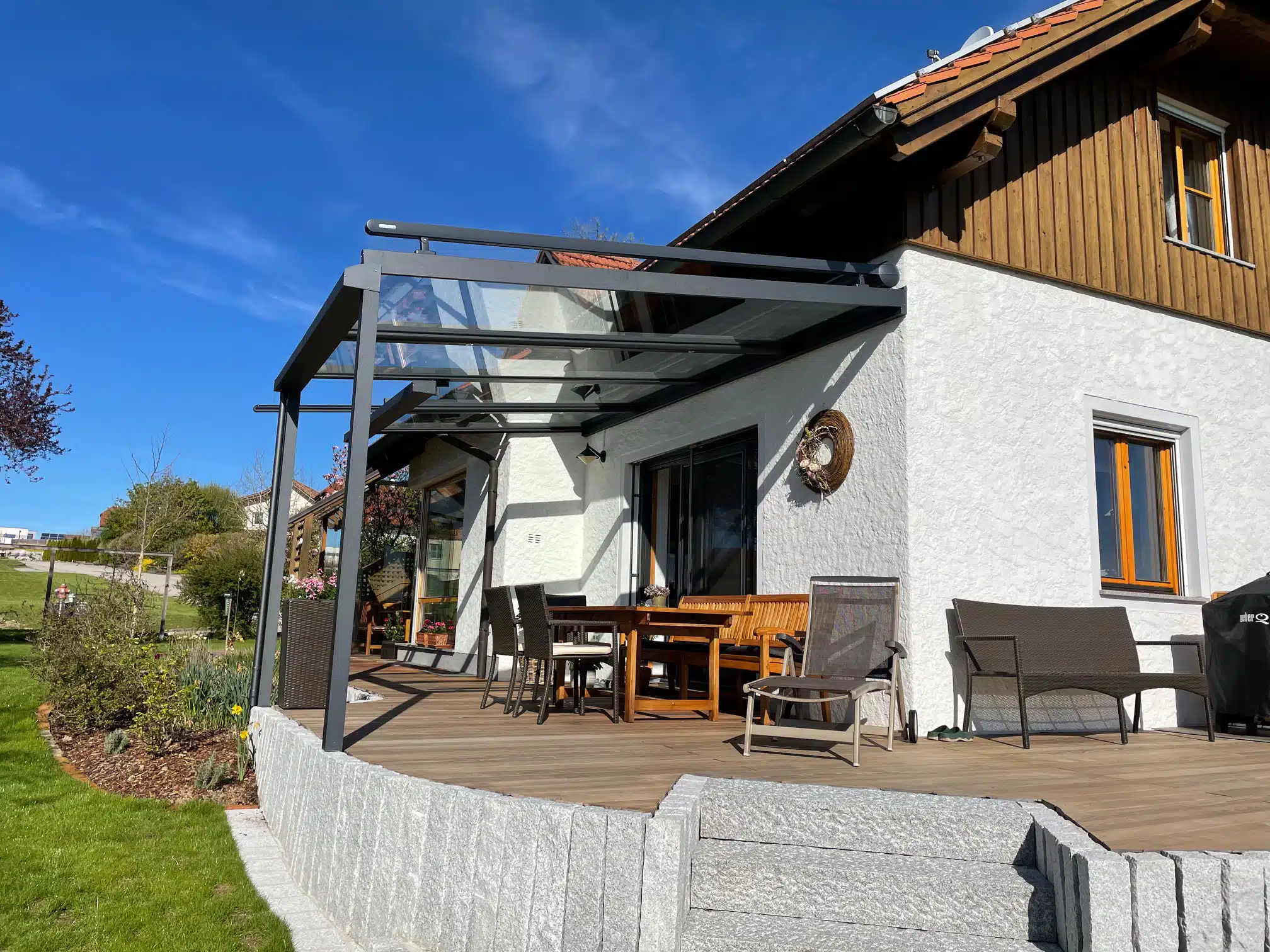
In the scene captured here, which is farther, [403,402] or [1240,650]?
[403,402]

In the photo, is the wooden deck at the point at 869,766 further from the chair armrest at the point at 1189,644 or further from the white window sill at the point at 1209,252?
the white window sill at the point at 1209,252

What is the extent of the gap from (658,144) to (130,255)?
1356 centimetres

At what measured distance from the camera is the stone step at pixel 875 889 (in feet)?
9.76

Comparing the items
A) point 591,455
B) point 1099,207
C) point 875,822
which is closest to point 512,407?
point 591,455

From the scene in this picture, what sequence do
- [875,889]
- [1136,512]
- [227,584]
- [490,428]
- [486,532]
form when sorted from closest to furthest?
1. [875,889]
2. [1136,512]
3. [490,428]
4. [486,532]
5. [227,584]

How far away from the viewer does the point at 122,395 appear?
77.2 feet

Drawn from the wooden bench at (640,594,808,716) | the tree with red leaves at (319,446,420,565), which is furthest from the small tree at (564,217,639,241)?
the wooden bench at (640,594,808,716)

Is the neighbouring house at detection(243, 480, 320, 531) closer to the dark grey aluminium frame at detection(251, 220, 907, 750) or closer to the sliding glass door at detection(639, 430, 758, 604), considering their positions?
the sliding glass door at detection(639, 430, 758, 604)

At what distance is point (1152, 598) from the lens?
6.98 meters

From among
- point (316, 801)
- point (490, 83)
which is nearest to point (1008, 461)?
point (316, 801)

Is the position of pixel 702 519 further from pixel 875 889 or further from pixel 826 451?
pixel 875 889

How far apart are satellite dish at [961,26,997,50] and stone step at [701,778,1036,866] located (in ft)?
18.6

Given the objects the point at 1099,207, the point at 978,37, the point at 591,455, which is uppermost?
the point at 978,37

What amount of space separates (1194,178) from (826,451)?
4682 millimetres
